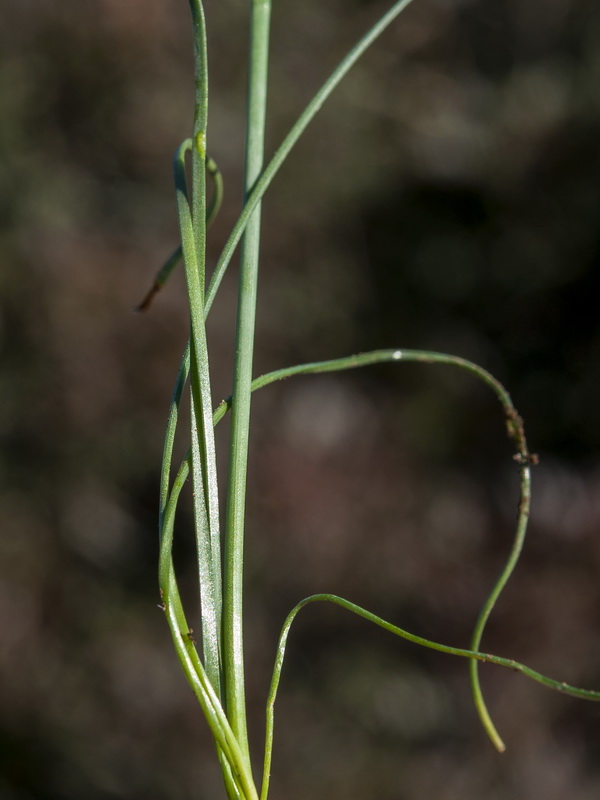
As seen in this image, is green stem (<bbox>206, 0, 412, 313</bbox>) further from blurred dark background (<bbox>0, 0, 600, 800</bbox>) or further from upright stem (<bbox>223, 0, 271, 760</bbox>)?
blurred dark background (<bbox>0, 0, 600, 800</bbox>)

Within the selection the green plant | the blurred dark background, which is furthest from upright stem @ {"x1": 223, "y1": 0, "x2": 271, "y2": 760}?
the blurred dark background

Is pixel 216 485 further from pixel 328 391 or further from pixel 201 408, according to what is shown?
pixel 328 391

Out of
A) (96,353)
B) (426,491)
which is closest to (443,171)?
(426,491)

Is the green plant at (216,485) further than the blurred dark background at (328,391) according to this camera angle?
No

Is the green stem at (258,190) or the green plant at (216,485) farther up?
the green stem at (258,190)

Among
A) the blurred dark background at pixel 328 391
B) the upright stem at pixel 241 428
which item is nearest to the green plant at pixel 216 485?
the upright stem at pixel 241 428

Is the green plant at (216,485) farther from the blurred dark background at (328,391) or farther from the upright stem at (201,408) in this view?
the blurred dark background at (328,391)

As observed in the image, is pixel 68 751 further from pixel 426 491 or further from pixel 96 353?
pixel 426 491
